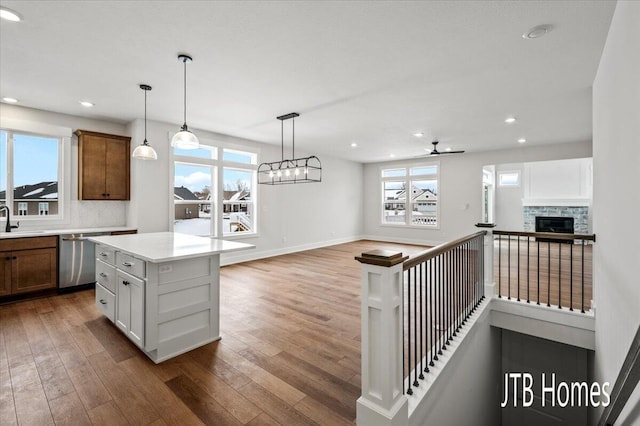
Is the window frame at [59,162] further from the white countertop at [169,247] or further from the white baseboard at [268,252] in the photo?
the white baseboard at [268,252]

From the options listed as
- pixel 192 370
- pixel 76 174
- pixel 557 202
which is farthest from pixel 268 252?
pixel 557 202

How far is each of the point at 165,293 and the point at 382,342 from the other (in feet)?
6.37

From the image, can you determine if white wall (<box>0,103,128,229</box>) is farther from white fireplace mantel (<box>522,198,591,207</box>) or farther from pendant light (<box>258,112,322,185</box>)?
white fireplace mantel (<box>522,198,591,207</box>)

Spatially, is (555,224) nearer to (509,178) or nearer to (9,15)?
(509,178)

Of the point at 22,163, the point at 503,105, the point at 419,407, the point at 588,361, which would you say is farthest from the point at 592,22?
the point at 22,163

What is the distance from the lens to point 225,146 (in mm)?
6180

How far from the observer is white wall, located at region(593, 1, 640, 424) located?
173cm

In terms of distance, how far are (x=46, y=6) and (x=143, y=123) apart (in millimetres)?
3001

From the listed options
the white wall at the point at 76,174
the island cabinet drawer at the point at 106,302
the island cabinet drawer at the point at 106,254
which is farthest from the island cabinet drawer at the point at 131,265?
the white wall at the point at 76,174

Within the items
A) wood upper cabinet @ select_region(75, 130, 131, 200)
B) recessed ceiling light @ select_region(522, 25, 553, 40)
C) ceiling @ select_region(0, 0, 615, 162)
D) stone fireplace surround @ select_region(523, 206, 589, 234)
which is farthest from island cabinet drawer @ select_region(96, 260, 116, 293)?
stone fireplace surround @ select_region(523, 206, 589, 234)

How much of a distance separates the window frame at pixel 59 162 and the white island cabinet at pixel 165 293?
236cm

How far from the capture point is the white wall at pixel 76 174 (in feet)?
14.2

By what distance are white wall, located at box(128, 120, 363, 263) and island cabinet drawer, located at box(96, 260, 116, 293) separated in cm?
164

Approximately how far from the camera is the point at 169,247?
2.89 metres
